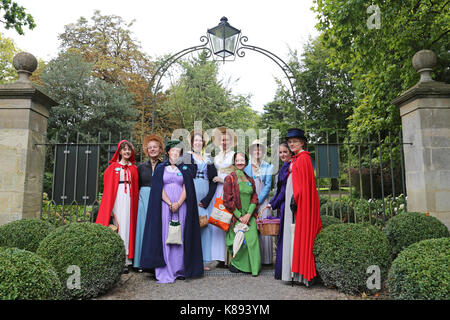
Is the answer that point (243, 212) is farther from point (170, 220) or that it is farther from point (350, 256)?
point (350, 256)

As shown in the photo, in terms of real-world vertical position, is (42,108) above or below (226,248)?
above

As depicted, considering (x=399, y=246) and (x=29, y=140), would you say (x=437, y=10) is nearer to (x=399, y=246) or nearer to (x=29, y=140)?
(x=399, y=246)

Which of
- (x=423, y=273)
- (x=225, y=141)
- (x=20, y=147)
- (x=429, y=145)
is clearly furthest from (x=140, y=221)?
(x=429, y=145)

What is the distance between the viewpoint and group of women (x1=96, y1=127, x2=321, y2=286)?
4.46 m

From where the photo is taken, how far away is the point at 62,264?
379 cm

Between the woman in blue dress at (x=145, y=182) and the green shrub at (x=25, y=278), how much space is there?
7.27 feet

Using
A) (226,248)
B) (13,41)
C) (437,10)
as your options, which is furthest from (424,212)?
(13,41)

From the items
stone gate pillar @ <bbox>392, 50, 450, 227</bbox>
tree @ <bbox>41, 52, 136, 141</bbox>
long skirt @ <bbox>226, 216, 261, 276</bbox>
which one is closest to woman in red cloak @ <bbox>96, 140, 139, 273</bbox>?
long skirt @ <bbox>226, 216, 261, 276</bbox>

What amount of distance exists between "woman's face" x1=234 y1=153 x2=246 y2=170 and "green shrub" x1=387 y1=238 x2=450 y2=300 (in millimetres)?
2733

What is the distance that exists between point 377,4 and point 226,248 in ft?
20.3

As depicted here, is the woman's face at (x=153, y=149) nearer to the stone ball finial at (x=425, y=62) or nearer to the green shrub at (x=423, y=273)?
the green shrub at (x=423, y=273)

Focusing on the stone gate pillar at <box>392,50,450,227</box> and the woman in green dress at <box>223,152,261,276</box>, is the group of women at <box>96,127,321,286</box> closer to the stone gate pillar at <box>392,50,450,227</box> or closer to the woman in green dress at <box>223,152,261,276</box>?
the woman in green dress at <box>223,152,261,276</box>

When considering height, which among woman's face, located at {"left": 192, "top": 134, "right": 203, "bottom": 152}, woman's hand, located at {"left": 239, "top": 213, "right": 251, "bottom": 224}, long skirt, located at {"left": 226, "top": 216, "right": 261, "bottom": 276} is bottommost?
long skirt, located at {"left": 226, "top": 216, "right": 261, "bottom": 276}

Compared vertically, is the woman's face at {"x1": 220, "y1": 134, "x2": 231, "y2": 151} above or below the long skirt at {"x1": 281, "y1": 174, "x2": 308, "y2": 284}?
above
